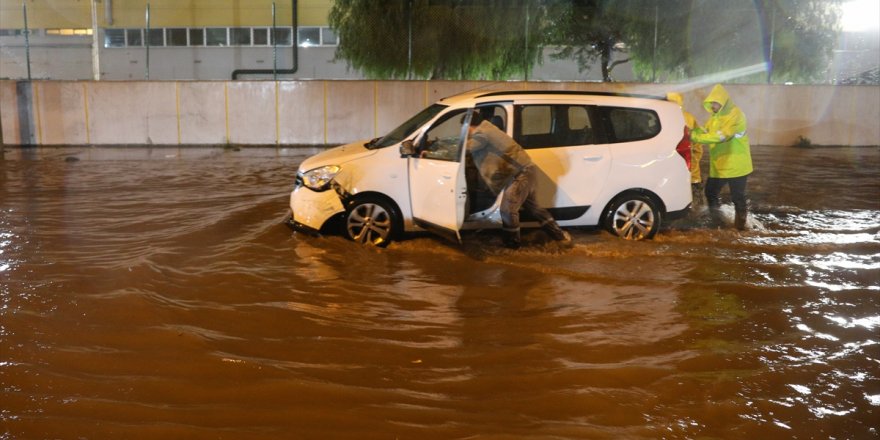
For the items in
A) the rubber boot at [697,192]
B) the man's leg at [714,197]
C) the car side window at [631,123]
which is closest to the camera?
the car side window at [631,123]

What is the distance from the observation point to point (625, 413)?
13.4ft

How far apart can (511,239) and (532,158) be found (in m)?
0.87

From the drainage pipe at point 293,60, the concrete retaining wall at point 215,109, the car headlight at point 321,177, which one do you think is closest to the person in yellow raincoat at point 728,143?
the car headlight at point 321,177

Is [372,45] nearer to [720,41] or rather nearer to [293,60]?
[293,60]

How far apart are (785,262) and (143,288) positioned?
19.3 feet

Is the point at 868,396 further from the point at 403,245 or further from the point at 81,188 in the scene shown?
the point at 81,188

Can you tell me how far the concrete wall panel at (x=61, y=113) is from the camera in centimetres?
1877

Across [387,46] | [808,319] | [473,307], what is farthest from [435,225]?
[387,46]

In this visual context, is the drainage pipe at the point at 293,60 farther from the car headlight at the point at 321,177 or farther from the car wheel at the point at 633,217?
the car wheel at the point at 633,217

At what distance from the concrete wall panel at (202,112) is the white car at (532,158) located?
38.9ft

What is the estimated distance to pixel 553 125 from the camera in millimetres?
7961

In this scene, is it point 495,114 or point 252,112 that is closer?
point 495,114

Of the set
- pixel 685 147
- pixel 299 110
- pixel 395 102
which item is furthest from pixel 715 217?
pixel 299 110

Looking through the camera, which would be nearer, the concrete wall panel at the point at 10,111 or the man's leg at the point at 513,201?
the man's leg at the point at 513,201
